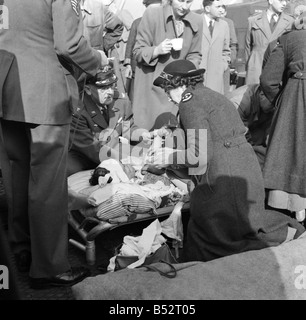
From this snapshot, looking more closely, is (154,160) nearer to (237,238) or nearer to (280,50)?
(237,238)

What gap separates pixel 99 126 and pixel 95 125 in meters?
0.05

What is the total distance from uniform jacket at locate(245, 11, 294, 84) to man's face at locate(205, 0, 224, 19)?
96 cm

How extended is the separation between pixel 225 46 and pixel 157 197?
373cm

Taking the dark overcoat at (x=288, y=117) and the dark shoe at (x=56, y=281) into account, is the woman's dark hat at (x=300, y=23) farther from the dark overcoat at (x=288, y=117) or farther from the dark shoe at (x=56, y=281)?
the dark shoe at (x=56, y=281)

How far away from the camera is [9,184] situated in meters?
3.21

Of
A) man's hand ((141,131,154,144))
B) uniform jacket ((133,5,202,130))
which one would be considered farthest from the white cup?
man's hand ((141,131,154,144))

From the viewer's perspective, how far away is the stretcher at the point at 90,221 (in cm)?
336

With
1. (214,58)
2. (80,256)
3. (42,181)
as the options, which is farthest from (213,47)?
(42,181)

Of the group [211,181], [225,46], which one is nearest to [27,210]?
[211,181]

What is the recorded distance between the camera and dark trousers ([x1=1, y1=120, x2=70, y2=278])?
296 cm

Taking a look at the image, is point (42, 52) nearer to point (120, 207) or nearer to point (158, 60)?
point (120, 207)

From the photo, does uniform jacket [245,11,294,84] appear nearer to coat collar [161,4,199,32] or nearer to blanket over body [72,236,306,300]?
coat collar [161,4,199,32]

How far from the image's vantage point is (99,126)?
430 cm
